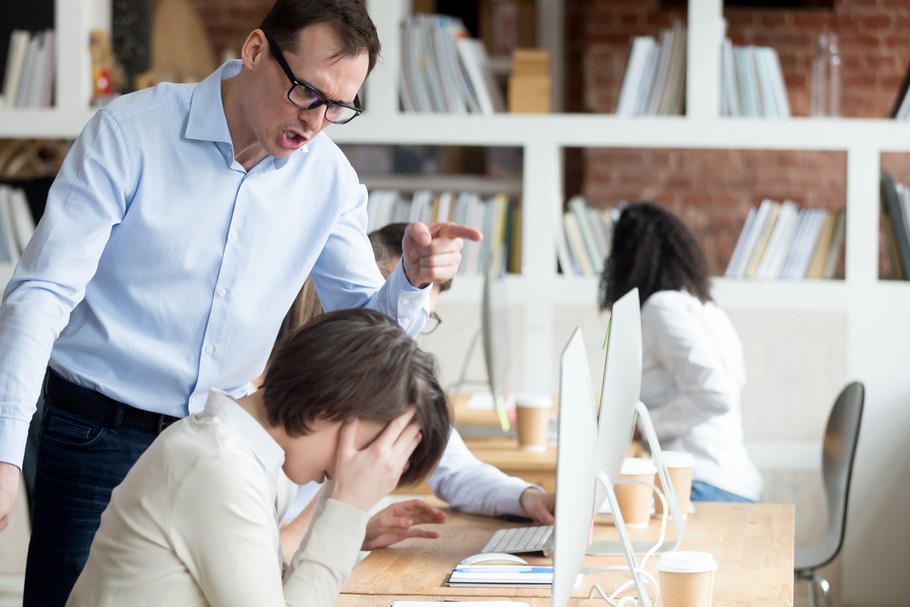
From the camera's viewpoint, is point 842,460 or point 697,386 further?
A: point 842,460

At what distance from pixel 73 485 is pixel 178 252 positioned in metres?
0.38

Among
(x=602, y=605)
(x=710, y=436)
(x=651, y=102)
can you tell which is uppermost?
Result: (x=651, y=102)

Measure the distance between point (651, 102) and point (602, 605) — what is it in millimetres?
2620

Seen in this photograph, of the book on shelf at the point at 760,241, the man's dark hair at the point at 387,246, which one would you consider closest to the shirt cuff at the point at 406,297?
the man's dark hair at the point at 387,246

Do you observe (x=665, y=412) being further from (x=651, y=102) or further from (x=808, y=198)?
(x=808, y=198)

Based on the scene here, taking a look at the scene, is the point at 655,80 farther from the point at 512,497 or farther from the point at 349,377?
the point at 349,377

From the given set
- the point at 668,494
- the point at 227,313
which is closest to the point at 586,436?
the point at 668,494

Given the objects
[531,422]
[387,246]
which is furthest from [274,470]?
[531,422]

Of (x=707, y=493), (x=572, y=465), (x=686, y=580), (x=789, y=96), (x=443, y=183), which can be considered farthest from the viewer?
(x=789, y=96)

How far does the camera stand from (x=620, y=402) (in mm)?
1641

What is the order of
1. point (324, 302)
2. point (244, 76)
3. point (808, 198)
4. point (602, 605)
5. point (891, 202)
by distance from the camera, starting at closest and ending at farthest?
point (602, 605) < point (244, 76) < point (324, 302) < point (891, 202) < point (808, 198)

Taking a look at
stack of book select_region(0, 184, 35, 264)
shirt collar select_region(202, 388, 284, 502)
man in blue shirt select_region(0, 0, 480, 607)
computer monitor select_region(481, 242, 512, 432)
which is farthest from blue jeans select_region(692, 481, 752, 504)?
stack of book select_region(0, 184, 35, 264)

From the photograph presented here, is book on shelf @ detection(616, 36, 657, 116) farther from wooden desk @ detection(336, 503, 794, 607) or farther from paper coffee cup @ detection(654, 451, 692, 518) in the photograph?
paper coffee cup @ detection(654, 451, 692, 518)

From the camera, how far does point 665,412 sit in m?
3.11
